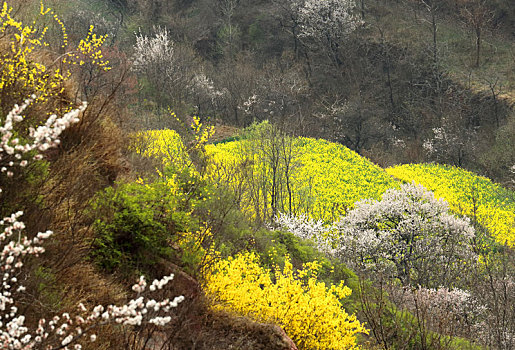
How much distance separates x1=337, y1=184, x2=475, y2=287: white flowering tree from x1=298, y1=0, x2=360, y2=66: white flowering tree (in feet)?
90.5

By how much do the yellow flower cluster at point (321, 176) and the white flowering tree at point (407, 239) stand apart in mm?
2858

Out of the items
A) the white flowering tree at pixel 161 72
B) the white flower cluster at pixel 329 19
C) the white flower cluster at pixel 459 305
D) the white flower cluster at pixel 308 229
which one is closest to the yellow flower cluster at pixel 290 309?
the white flower cluster at pixel 459 305

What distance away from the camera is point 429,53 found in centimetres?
4056

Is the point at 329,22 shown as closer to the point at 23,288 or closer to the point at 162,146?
the point at 162,146

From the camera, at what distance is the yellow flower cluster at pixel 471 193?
881 inches

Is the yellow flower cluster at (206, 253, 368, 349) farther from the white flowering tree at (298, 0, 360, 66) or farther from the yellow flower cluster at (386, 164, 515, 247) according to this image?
the white flowering tree at (298, 0, 360, 66)

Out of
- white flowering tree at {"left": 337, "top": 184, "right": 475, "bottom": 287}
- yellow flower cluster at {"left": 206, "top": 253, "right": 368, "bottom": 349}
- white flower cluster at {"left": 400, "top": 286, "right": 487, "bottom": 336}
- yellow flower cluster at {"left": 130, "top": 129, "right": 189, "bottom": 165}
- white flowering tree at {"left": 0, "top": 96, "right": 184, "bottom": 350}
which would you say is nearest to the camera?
white flowering tree at {"left": 0, "top": 96, "right": 184, "bottom": 350}

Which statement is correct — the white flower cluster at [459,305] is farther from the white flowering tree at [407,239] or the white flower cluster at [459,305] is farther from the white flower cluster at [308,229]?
the white flower cluster at [308,229]

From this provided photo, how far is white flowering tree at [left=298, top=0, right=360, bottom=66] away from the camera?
1662 inches

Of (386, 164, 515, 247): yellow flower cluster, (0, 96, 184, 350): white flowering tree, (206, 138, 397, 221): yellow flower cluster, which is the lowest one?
(386, 164, 515, 247): yellow flower cluster

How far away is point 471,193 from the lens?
2577cm

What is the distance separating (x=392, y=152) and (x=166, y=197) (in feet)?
103

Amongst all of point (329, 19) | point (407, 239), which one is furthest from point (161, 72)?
point (329, 19)

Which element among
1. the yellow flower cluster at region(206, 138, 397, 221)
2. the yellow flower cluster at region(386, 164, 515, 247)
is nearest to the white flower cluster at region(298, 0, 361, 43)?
the yellow flower cluster at region(386, 164, 515, 247)
